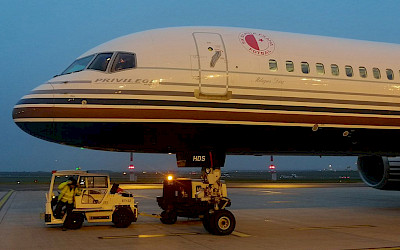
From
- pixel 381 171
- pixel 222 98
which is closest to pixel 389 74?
pixel 222 98

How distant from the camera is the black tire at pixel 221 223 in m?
13.6

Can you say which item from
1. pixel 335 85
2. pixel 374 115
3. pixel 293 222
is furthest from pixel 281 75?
pixel 293 222

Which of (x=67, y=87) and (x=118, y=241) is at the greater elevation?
(x=67, y=87)

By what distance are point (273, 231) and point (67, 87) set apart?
744 cm

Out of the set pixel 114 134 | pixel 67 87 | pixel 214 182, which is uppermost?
pixel 67 87

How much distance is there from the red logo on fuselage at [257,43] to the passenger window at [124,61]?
327 centimetres

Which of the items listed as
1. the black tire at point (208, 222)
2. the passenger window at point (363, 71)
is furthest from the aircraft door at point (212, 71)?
the passenger window at point (363, 71)

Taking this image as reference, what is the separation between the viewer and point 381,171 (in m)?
22.0

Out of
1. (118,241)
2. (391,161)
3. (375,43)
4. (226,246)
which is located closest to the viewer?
(226,246)

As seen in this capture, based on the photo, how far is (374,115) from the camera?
14961 millimetres

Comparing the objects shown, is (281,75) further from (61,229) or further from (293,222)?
(61,229)

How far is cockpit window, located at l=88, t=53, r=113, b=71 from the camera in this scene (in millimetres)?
13430

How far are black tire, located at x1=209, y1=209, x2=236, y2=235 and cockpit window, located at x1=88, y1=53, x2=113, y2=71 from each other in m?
5.21

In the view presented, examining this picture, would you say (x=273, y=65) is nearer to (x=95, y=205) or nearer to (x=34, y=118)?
(x=34, y=118)
